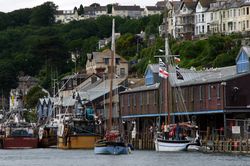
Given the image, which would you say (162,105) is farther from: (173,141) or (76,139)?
(173,141)

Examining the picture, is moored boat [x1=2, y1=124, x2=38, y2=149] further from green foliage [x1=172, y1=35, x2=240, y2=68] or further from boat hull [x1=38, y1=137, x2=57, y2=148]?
green foliage [x1=172, y1=35, x2=240, y2=68]

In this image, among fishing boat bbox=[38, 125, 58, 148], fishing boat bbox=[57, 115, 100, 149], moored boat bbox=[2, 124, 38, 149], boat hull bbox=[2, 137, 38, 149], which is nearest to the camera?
fishing boat bbox=[57, 115, 100, 149]

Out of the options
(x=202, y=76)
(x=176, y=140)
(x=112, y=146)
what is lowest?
(x=112, y=146)

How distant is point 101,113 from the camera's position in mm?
159750

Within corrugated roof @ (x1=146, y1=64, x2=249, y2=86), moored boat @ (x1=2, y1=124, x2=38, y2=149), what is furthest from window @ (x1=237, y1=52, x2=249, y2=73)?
moored boat @ (x1=2, y1=124, x2=38, y2=149)

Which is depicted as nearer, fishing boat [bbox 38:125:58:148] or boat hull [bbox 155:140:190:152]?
boat hull [bbox 155:140:190:152]

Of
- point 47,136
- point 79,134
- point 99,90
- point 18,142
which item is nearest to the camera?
point 79,134

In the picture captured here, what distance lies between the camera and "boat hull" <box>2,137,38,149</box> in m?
140

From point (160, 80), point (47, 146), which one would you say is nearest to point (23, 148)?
point (47, 146)

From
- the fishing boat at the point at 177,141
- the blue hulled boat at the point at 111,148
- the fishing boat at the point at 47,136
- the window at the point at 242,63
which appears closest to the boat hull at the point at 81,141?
the fishing boat at the point at 177,141

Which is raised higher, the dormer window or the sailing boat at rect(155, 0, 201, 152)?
the dormer window

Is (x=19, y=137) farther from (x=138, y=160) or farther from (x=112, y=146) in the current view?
(x=138, y=160)

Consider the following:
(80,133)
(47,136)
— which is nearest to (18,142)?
(47,136)

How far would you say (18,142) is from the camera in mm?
139500
